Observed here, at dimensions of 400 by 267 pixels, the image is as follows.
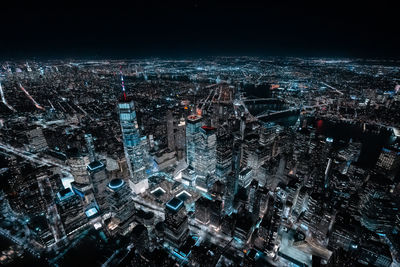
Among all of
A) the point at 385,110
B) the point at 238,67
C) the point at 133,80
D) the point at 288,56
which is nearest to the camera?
the point at 385,110

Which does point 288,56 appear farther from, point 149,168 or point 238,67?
point 149,168

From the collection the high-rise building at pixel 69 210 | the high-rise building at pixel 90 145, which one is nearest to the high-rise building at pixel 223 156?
the high-rise building at pixel 69 210

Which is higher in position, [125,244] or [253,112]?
[253,112]

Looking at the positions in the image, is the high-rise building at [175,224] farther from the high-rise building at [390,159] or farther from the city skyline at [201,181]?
the high-rise building at [390,159]

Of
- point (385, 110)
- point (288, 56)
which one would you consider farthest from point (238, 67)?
point (385, 110)

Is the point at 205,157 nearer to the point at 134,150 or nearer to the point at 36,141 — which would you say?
the point at 134,150
